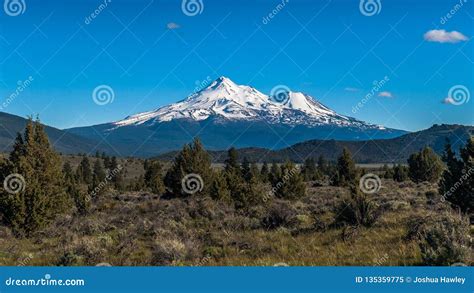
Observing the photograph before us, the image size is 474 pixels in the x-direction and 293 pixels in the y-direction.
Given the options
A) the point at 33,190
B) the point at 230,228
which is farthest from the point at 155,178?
the point at 230,228

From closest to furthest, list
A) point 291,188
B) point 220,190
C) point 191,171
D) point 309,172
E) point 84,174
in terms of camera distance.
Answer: point 220,190, point 291,188, point 191,171, point 309,172, point 84,174

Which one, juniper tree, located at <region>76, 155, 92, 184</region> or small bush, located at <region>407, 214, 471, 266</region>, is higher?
juniper tree, located at <region>76, 155, 92, 184</region>

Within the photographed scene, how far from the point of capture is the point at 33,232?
702 inches

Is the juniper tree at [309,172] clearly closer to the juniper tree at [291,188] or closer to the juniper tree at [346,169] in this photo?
the juniper tree at [346,169]

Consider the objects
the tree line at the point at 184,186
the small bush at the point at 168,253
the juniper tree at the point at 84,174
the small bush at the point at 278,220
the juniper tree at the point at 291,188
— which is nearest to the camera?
the small bush at the point at 168,253

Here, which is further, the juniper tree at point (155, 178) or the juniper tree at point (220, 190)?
the juniper tree at point (155, 178)

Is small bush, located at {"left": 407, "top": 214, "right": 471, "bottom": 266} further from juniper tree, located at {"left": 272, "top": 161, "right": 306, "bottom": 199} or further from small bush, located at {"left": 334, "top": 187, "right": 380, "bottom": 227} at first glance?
juniper tree, located at {"left": 272, "top": 161, "right": 306, "bottom": 199}

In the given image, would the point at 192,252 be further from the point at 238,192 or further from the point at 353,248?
the point at 238,192

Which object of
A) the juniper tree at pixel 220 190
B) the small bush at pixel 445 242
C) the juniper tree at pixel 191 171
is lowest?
the small bush at pixel 445 242

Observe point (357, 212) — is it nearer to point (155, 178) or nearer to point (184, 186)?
point (184, 186)

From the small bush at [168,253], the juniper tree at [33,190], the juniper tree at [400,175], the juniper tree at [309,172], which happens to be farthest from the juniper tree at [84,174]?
the small bush at [168,253]

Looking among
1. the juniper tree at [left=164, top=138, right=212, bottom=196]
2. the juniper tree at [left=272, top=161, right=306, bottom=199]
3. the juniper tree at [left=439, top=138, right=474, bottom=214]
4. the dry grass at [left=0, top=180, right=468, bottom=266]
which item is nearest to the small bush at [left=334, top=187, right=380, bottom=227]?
the dry grass at [left=0, top=180, right=468, bottom=266]

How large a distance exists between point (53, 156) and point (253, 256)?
1187 cm

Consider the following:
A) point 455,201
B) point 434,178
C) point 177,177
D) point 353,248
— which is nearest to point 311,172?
point 434,178
